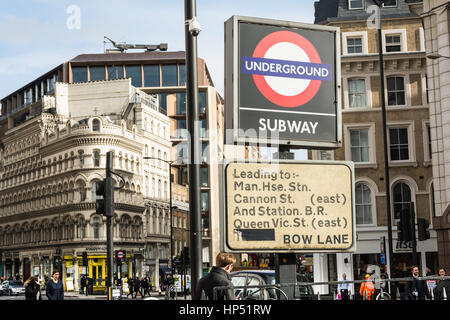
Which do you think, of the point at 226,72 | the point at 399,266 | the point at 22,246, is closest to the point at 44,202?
the point at 22,246

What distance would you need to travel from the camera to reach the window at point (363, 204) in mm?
41812

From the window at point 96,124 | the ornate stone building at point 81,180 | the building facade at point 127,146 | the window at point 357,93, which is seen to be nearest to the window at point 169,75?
the building facade at point 127,146

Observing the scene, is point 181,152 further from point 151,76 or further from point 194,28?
point 194,28

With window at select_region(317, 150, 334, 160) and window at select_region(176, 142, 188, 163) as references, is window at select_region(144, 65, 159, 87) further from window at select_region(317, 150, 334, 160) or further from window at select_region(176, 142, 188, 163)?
window at select_region(317, 150, 334, 160)

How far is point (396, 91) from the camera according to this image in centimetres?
4325

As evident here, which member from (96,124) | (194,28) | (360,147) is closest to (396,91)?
(360,147)

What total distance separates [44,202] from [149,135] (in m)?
15.4

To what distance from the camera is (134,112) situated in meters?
89.9

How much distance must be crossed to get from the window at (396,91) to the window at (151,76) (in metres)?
62.4

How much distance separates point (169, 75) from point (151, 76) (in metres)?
2.51

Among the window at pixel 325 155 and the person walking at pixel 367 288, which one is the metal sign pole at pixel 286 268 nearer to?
the person walking at pixel 367 288
